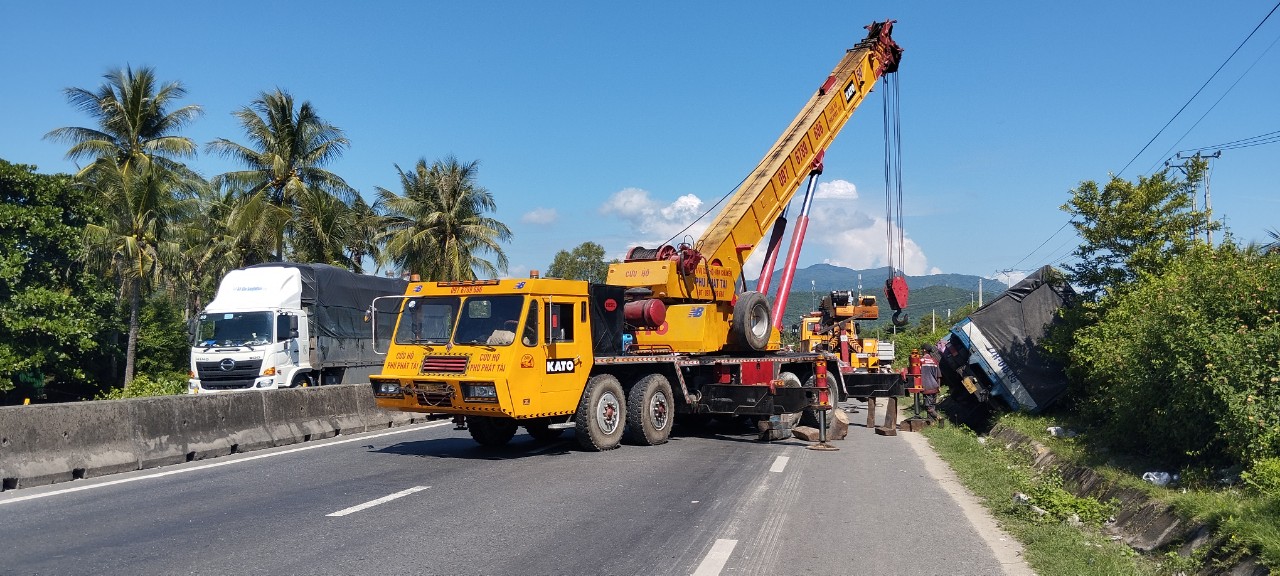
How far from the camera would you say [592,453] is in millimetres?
12008

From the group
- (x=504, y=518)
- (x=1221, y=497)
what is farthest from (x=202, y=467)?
(x=1221, y=497)

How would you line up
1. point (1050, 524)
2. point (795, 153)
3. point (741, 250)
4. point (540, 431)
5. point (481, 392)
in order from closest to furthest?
1. point (1050, 524)
2. point (481, 392)
3. point (540, 431)
4. point (741, 250)
5. point (795, 153)

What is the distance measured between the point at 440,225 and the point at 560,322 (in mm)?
28279

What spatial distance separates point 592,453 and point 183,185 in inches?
1118

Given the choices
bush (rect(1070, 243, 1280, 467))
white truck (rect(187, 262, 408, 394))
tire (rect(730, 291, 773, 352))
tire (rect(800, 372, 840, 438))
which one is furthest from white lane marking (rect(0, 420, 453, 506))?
bush (rect(1070, 243, 1280, 467))

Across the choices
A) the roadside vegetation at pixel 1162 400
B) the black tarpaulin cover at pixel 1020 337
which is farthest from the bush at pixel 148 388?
the roadside vegetation at pixel 1162 400

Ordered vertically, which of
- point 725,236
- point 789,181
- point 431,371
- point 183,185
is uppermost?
point 183,185

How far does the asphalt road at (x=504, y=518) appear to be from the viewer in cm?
620

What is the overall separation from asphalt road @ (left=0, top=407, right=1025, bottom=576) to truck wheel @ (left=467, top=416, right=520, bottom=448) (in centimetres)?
77

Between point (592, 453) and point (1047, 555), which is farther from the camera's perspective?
point (592, 453)

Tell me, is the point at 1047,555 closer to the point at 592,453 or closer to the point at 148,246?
the point at 592,453

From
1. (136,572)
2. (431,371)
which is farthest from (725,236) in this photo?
(136,572)

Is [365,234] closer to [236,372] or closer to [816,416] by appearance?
[236,372]

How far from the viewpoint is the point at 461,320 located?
11680 millimetres
